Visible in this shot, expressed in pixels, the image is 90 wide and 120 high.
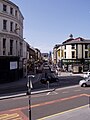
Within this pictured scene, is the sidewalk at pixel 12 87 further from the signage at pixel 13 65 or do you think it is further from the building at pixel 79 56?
the building at pixel 79 56

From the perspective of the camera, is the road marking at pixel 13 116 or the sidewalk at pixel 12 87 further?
the sidewalk at pixel 12 87

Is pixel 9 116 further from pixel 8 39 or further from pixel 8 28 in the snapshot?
pixel 8 28

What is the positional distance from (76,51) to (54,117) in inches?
2554

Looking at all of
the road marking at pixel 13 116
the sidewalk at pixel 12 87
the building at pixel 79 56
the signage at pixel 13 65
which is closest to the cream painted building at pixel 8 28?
the signage at pixel 13 65

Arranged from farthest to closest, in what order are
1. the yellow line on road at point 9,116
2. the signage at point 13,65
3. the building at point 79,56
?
the building at point 79,56, the signage at point 13,65, the yellow line on road at point 9,116

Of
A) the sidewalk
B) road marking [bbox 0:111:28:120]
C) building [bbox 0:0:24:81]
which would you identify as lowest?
the sidewalk

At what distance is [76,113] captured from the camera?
20.2 meters

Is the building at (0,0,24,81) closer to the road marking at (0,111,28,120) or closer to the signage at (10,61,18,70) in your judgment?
the signage at (10,61,18,70)

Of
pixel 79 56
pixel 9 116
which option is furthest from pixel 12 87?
pixel 79 56

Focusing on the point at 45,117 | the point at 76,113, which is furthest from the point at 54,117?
the point at 76,113

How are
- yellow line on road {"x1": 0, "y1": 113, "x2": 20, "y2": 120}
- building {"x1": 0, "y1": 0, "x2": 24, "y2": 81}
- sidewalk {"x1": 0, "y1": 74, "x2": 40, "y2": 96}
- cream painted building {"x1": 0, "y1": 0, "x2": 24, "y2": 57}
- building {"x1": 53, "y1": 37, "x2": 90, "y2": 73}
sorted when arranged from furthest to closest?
1. building {"x1": 53, "y1": 37, "x2": 90, "y2": 73}
2. cream painted building {"x1": 0, "y1": 0, "x2": 24, "y2": 57}
3. building {"x1": 0, "y1": 0, "x2": 24, "y2": 81}
4. sidewalk {"x1": 0, "y1": 74, "x2": 40, "y2": 96}
5. yellow line on road {"x1": 0, "y1": 113, "x2": 20, "y2": 120}

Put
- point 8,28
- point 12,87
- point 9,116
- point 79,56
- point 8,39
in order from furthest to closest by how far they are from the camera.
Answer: point 79,56 < point 8,39 < point 8,28 < point 12,87 < point 9,116

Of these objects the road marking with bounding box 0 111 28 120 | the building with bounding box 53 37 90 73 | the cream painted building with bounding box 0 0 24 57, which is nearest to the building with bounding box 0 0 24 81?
the cream painted building with bounding box 0 0 24 57

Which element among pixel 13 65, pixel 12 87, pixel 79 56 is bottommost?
pixel 12 87
